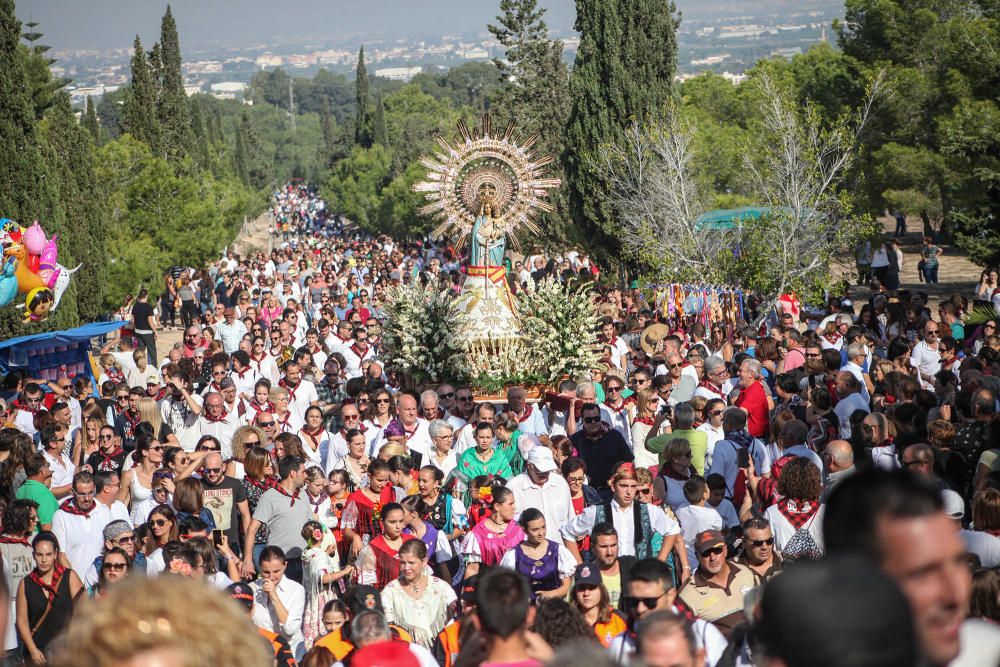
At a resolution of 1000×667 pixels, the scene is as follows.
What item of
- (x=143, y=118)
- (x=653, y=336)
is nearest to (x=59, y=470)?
(x=653, y=336)

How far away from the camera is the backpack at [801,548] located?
7.60 m

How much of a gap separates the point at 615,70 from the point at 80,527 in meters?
Answer: 22.4

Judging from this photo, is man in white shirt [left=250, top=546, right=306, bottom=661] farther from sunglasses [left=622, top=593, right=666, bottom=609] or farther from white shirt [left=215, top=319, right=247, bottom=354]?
white shirt [left=215, top=319, right=247, bottom=354]

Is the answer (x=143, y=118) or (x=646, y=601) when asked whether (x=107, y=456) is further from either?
(x=143, y=118)

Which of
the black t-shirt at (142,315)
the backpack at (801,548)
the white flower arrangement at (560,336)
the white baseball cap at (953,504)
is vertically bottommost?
the black t-shirt at (142,315)

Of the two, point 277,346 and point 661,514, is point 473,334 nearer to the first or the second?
point 277,346

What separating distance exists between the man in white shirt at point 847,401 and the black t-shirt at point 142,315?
588 inches

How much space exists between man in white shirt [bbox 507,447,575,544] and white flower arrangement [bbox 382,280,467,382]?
714 centimetres

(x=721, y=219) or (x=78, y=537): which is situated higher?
(x=78, y=537)

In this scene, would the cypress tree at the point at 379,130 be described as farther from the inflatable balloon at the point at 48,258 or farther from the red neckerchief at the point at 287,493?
the red neckerchief at the point at 287,493

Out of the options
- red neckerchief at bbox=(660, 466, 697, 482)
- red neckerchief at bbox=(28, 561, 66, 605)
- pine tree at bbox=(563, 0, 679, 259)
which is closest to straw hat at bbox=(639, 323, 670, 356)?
red neckerchief at bbox=(660, 466, 697, 482)

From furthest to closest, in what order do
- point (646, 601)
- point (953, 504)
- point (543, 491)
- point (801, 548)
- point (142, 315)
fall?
point (142, 315)
point (543, 491)
point (953, 504)
point (801, 548)
point (646, 601)

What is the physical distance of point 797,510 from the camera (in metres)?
8.43

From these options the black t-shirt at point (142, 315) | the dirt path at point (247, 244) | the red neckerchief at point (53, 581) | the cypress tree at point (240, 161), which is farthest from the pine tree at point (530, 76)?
the cypress tree at point (240, 161)
